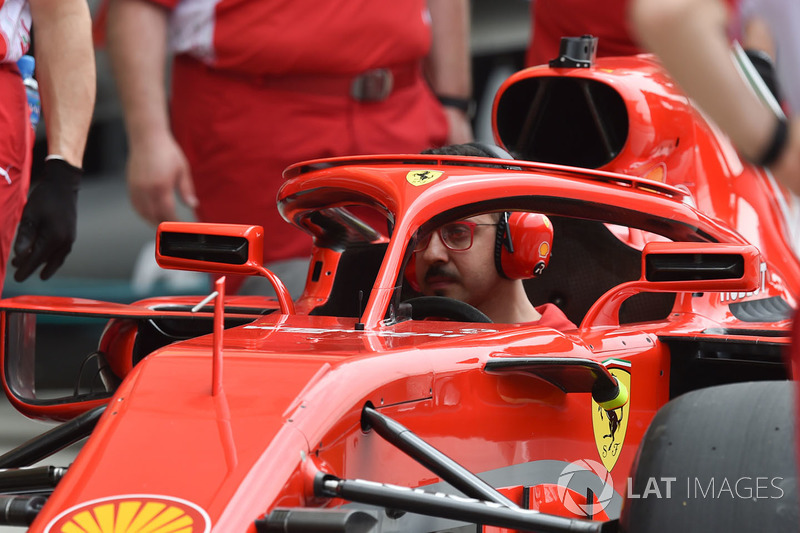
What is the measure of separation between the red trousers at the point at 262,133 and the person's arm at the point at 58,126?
1.20m

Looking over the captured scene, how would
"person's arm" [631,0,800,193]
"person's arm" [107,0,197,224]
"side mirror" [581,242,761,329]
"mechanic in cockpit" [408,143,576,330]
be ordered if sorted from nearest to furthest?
"person's arm" [631,0,800,193] < "side mirror" [581,242,761,329] < "mechanic in cockpit" [408,143,576,330] < "person's arm" [107,0,197,224]

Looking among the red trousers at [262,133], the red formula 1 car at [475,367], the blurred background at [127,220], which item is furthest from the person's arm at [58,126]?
the blurred background at [127,220]

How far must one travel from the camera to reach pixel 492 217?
10.4 feet

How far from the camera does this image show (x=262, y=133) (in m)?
4.55

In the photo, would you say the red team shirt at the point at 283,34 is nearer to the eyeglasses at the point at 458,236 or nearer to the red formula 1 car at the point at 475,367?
the red formula 1 car at the point at 475,367

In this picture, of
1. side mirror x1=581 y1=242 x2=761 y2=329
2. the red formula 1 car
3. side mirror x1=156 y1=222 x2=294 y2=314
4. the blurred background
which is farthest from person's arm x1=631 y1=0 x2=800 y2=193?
the blurred background

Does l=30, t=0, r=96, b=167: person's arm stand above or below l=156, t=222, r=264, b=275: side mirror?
above

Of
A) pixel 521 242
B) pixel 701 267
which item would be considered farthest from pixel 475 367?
pixel 521 242

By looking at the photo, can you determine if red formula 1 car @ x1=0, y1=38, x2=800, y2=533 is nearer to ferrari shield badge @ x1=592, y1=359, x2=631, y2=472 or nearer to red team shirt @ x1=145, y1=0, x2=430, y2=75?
ferrari shield badge @ x1=592, y1=359, x2=631, y2=472

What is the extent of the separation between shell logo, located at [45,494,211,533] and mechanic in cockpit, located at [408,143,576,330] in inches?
52.5

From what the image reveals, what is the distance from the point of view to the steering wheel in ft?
9.16

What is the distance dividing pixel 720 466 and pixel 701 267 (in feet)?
2.24

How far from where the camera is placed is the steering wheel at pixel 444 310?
Answer: 2.79 metres
